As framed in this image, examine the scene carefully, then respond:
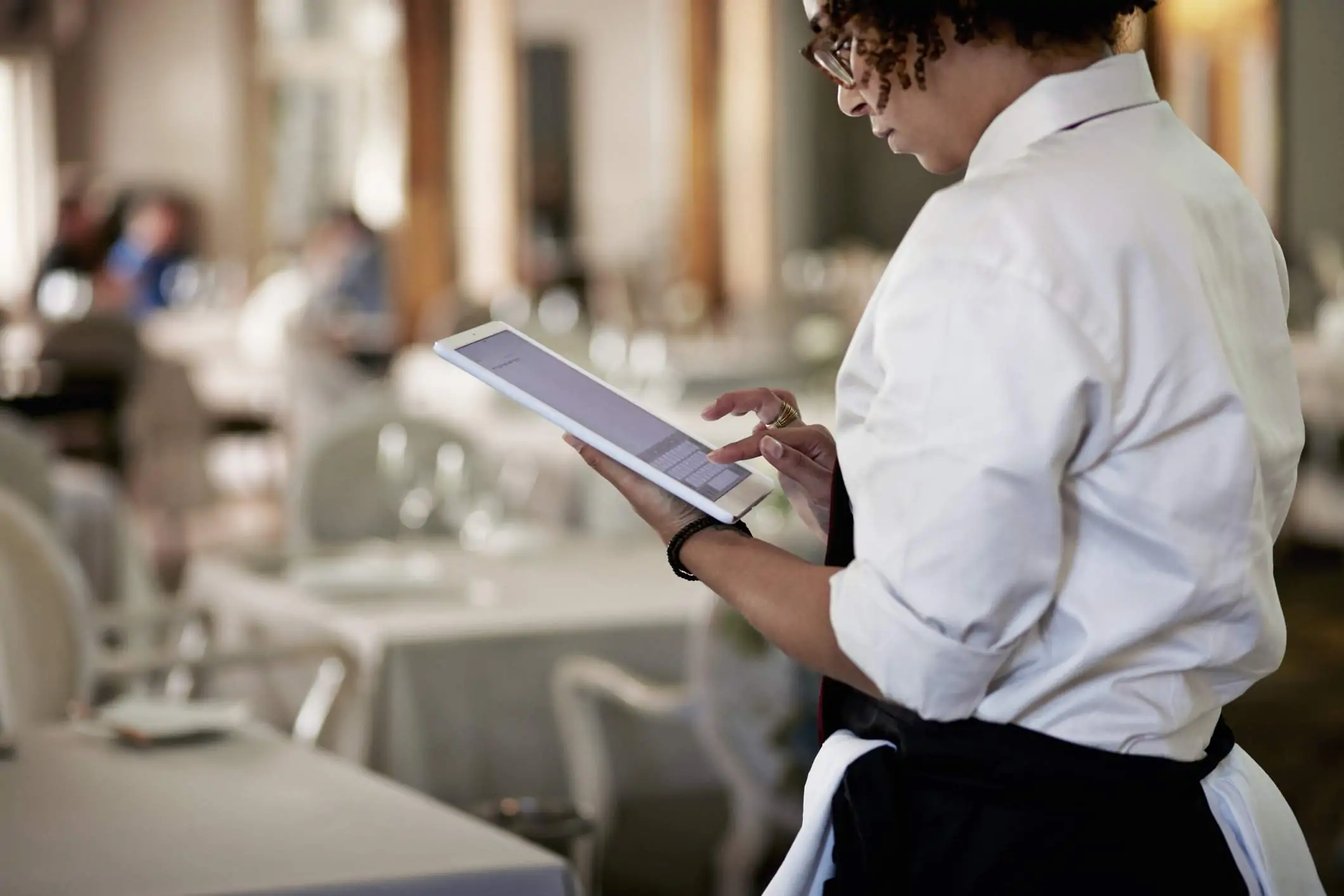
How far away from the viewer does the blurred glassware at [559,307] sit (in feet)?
35.1

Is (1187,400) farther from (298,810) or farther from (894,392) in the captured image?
(298,810)

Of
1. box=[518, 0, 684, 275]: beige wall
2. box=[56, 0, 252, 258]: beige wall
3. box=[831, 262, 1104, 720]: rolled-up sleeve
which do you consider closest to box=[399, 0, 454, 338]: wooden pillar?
box=[518, 0, 684, 275]: beige wall

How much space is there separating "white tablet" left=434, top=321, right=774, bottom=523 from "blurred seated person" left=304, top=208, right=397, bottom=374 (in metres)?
7.72

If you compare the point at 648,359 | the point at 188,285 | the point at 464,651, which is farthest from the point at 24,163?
the point at 464,651

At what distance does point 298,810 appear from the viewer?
170 cm

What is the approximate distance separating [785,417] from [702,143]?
1011 centimetres

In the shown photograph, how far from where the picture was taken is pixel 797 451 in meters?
Result: 1.40

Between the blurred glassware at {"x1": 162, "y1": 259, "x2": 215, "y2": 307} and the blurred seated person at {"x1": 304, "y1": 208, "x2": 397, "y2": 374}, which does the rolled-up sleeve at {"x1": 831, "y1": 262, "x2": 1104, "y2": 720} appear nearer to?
the blurred seated person at {"x1": 304, "y1": 208, "x2": 397, "y2": 374}

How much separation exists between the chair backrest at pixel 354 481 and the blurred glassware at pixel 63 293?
6.33 metres

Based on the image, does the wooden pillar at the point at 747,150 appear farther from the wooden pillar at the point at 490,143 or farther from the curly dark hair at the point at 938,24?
the curly dark hair at the point at 938,24

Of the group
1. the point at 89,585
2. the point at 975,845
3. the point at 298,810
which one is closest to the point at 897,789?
the point at 975,845

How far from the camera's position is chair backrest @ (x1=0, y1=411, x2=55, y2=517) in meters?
3.97

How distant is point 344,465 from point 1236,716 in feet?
8.29

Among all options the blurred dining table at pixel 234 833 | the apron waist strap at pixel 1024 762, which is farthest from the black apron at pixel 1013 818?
the blurred dining table at pixel 234 833
